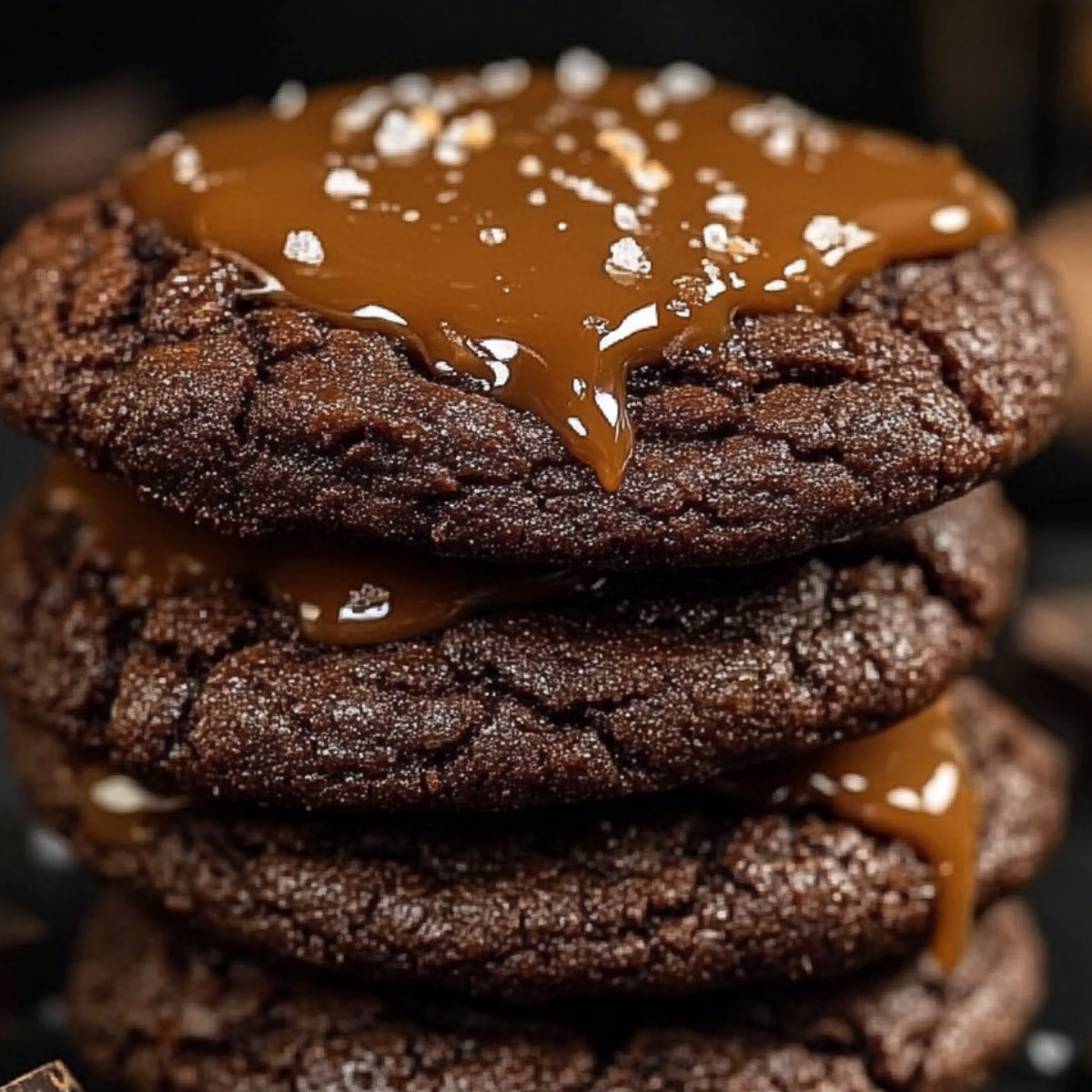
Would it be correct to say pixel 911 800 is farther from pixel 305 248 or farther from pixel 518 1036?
pixel 305 248

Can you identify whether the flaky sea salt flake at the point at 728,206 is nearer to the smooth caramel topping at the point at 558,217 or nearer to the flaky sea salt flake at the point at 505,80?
the smooth caramel topping at the point at 558,217

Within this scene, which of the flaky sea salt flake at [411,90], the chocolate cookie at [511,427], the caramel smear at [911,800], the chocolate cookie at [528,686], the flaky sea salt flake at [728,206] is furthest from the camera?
the flaky sea salt flake at [411,90]

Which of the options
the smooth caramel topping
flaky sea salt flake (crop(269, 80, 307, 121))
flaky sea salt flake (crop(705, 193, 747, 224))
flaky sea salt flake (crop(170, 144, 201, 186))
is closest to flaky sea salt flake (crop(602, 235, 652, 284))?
the smooth caramel topping

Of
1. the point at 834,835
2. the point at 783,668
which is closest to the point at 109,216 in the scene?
the point at 783,668

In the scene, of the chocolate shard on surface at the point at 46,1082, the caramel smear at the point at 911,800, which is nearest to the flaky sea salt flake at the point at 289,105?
the caramel smear at the point at 911,800

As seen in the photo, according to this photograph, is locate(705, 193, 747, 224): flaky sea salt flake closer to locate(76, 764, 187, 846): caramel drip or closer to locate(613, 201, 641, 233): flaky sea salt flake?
locate(613, 201, 641, 233): flaky sea salt flake

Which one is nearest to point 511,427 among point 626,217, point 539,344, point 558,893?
point 539,344
